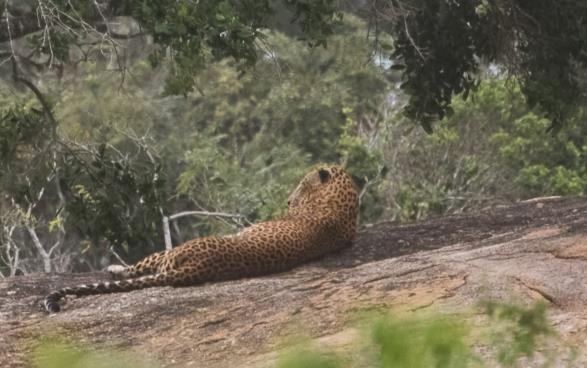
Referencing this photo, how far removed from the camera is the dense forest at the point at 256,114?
8.03m

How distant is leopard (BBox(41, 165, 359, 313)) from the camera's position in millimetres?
8195

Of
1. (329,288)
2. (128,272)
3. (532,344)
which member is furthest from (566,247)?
(532,344)

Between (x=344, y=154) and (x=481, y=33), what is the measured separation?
10174 millimetres

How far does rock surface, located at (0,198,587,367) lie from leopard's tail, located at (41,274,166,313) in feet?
0.29

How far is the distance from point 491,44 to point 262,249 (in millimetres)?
2602

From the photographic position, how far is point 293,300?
278 inches

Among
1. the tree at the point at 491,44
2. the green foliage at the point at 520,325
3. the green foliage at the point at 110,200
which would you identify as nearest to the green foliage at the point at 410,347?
the green foliage at the point at 520,325

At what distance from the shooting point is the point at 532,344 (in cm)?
187

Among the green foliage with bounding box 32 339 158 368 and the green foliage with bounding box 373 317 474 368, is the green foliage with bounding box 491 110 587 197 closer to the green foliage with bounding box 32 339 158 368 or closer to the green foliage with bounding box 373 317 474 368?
the green foliage with bounding box 373 317 474 368

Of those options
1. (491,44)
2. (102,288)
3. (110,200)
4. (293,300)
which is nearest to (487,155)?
(491,44)

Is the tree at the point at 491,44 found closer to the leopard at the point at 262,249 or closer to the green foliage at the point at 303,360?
the leopard at the point at 262,249

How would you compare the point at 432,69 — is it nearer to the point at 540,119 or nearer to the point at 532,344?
the point at 532,344

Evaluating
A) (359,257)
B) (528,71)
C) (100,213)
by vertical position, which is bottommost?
(359,257)

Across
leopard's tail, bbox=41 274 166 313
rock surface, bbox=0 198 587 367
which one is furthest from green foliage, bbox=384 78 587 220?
leopard's tail, bbox=41 274 166 313
